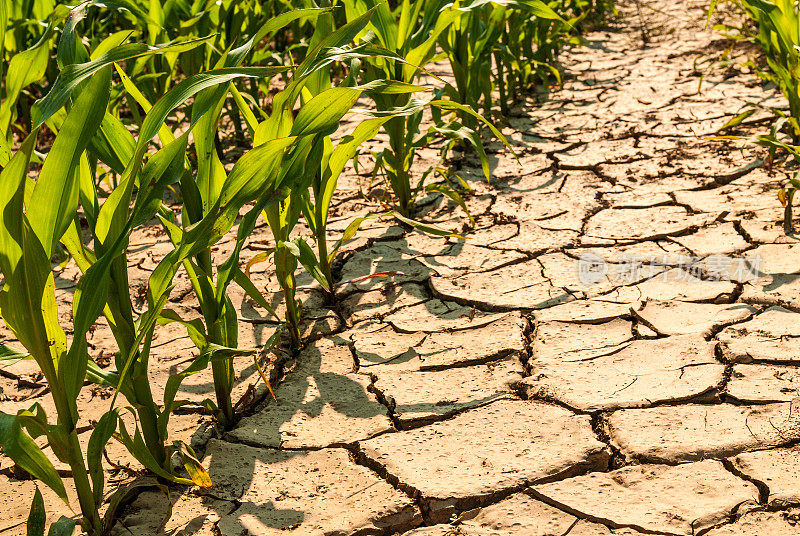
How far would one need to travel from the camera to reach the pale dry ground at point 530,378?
4.68 feet

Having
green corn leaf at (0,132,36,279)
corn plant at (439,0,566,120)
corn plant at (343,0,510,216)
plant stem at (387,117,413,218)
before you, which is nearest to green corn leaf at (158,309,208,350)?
green corn leaf at (0,132,36,279)

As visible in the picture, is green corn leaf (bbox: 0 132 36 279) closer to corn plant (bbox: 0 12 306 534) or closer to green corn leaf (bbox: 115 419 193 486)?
corn plant (bbox: 0 12 306 534)

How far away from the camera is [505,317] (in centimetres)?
204

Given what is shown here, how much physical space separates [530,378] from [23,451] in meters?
1.04

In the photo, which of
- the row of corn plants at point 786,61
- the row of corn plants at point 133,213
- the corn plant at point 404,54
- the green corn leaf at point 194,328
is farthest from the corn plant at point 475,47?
the green corn leaf at point 194,328

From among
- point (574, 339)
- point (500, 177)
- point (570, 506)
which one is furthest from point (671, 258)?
point (570, 506)

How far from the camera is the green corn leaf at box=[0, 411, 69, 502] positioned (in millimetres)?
1146

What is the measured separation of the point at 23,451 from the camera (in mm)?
1205

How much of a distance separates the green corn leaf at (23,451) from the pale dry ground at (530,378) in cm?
21

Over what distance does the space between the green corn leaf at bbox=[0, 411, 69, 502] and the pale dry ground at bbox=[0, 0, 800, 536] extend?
0.21 m

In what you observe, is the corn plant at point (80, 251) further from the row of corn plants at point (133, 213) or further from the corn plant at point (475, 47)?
the corn plant at point (475, 47)

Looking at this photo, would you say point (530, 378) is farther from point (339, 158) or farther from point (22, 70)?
point (22, 70)

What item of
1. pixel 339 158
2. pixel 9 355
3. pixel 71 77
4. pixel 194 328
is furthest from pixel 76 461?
pixel 339 158

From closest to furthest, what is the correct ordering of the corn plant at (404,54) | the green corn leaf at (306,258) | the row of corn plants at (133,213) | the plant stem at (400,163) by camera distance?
the row of corn plants at (133,213) → the green corn leaf at (306,258) → the corn plant at (404,54) → the plant stem at (400,163)
